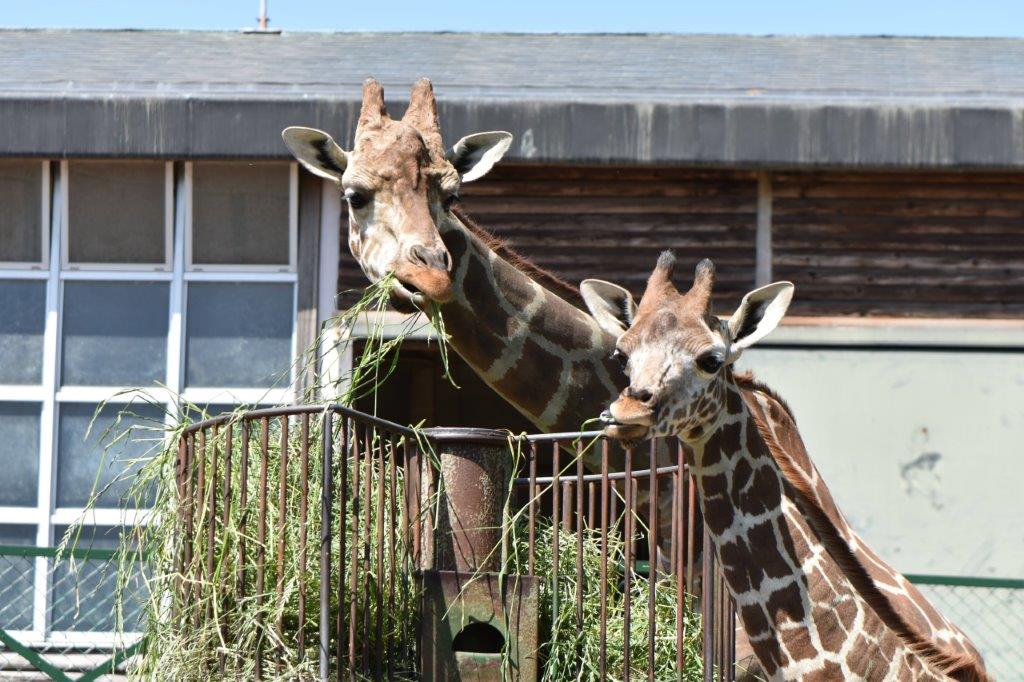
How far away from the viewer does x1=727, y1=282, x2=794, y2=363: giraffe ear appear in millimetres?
5238

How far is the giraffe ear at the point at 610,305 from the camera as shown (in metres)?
5.46

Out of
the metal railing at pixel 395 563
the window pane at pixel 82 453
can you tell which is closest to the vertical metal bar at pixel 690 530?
the metal railing at pixel 395 563

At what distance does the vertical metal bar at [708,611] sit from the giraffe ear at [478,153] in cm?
204

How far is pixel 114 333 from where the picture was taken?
33.7ft

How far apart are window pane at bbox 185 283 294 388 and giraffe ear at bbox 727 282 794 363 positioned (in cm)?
529

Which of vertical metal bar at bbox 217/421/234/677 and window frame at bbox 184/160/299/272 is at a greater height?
window frame at bbox 184/160/299/272

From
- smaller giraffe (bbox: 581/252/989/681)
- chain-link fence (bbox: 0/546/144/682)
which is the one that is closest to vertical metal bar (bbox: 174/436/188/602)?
smaller giraffe (bbox: 581/252/989/681)

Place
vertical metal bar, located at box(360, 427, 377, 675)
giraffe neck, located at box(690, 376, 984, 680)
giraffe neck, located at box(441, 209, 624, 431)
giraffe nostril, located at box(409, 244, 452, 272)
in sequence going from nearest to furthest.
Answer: vertical metal bar, located at box(360, 427, 377, 675) < giraffe neck, located at box(690, 376, 984, 680) < giraffe nostril, located at box(409, 244, 452, 272) < giraffe neck, located at box(441, 209, 624, 431)

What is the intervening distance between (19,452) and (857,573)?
21.7ft

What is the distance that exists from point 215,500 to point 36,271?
556 centimetres

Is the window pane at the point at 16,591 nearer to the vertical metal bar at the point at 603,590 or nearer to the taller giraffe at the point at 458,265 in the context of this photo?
the taller giraffe at the point at 458,265

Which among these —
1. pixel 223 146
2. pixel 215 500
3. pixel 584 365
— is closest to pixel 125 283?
pixel 223 146

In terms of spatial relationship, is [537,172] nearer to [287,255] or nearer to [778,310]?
[287,255]

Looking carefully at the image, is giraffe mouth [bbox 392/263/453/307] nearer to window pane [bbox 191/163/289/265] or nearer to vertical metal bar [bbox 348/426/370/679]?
vertical metal bar [bbox 348/426/370/679]
